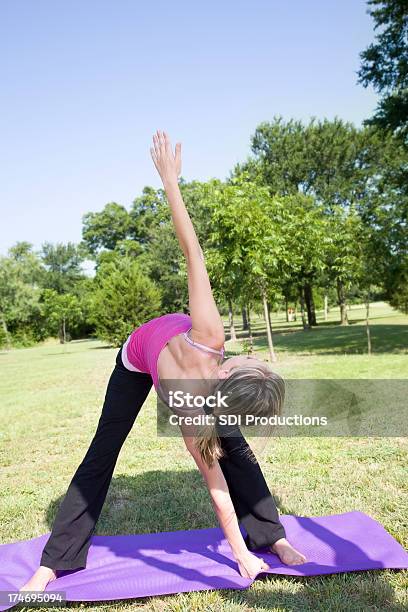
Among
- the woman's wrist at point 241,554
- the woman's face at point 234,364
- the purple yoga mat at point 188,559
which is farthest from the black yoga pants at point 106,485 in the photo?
the woman's face at point 234,364

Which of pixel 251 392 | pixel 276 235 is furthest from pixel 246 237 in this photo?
pixel 251 392

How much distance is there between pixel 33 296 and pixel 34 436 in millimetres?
36967

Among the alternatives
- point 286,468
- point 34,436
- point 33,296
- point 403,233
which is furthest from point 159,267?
point 286,468

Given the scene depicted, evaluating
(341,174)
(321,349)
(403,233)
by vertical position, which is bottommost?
(321,349)

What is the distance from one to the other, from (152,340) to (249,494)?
1.18 meters

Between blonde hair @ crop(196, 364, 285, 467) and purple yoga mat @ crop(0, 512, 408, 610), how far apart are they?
3.42 ft

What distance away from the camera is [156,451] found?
6.07m

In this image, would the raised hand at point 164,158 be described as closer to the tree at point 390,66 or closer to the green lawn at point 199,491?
the green lawn at point 199,491

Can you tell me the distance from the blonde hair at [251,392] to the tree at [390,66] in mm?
13736

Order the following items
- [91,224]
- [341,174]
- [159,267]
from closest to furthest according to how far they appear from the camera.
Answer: [341,174], [159,267], [91,224]

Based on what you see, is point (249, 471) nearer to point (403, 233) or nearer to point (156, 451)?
point (156, 451)

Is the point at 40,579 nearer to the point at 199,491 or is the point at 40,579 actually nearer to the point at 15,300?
the point at 199,491

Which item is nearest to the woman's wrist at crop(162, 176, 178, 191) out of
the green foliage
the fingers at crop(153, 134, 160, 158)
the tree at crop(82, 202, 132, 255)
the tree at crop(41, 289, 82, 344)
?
the fingers at crop(153, 134, 160, 158)

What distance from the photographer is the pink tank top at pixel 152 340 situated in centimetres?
270
